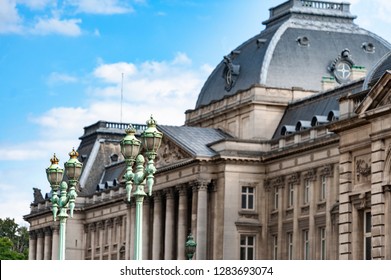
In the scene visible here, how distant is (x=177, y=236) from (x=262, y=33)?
1825 cm

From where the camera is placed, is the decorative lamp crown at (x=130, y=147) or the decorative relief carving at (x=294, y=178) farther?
the decorative relief carving at (x=294, y=178)

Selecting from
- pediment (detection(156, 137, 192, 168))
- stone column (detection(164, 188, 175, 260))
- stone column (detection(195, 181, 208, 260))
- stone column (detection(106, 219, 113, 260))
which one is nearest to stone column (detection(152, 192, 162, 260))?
stone column (detection(164, 188, 175, 260))

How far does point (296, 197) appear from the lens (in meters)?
109

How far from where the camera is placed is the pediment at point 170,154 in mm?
119125

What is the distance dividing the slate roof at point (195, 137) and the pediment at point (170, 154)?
537 millimetres

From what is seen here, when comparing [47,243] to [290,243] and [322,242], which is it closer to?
[290,243]

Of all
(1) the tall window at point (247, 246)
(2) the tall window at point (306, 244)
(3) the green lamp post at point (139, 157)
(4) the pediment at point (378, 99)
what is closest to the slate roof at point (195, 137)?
(1) the tall window at point (247, 246)

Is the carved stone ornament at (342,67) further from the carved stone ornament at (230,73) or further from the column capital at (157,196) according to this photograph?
the column capital at (157,196)

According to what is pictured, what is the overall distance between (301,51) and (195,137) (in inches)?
421

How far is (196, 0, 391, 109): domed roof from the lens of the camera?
389ft

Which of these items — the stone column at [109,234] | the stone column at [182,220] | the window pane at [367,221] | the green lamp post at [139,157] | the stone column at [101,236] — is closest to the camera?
the green lamp post at [139,157]

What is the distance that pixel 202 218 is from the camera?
116m
